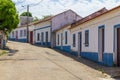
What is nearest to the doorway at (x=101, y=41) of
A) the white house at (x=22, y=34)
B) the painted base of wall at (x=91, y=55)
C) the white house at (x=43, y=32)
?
the painted base of wall at (x=91, y=55)

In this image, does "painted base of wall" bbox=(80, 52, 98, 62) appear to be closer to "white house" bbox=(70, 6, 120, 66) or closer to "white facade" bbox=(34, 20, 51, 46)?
"white house" bbox=(70, 6, 120, 66)

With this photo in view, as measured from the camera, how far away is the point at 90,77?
1416cm

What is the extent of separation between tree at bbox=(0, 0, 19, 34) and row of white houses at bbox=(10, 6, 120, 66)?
591 centimetres

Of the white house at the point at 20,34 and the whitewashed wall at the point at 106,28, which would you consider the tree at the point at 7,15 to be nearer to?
the whitewashed wall at the point at 106,28

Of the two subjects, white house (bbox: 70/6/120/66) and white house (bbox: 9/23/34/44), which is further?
white house (bbox: 9/23/34/44)

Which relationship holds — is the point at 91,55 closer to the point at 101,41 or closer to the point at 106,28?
the point at 101,41

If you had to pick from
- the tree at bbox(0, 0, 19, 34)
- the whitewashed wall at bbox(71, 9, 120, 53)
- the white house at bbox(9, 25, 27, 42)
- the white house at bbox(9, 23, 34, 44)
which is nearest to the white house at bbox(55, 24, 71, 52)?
the tree at bbox(0, 0, 19, 34)

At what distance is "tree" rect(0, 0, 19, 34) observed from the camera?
3244 centimetres

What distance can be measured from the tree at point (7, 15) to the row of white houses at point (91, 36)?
5.91m

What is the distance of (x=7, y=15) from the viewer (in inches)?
1280

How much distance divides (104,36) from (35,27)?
3194cm

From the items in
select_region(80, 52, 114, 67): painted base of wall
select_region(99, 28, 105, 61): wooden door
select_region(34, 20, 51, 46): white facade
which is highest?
select_region(34, 20, 51, 46): white facade

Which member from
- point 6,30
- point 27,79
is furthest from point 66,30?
point 27,79

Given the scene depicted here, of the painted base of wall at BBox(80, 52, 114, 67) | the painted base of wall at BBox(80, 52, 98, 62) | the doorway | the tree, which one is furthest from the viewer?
the tree
